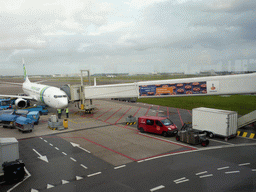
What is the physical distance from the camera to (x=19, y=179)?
1412 centimetres

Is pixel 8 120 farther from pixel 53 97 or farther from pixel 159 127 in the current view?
pixel 159 127

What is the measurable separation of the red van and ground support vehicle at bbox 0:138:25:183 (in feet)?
47.4

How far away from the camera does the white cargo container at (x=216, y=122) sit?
21277mm

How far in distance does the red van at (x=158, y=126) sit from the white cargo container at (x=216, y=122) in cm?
288

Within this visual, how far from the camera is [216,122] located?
21.9 metres

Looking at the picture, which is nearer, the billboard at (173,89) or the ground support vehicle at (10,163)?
the ground support vehicle at (10,163)

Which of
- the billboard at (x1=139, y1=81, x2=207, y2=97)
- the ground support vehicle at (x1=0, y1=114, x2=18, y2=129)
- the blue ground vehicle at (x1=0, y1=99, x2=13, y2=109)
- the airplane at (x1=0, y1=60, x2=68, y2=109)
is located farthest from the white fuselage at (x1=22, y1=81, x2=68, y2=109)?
the billboard at (x1=139, y1=81, x2=207, y2=97)

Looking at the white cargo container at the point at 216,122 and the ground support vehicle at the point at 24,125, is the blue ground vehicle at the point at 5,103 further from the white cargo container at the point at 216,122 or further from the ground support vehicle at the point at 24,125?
the white cargo container at the point at 216,122

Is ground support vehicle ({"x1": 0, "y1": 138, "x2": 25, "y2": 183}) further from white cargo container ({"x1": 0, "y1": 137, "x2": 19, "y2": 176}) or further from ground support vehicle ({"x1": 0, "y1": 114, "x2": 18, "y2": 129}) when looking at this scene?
ground support vehicle ({"x1": 0, "y1": 114, "x2": 18, "y2": 129})

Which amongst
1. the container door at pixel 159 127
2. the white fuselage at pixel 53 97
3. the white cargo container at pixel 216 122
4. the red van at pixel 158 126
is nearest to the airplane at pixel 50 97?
the white fuselage at pixel 53 97

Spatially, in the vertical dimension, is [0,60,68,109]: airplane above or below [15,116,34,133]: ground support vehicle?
above

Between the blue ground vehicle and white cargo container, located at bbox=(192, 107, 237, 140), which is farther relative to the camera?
the blue ground vehicle

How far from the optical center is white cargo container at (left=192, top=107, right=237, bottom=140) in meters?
21.3

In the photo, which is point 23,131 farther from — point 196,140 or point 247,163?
point 247,163
